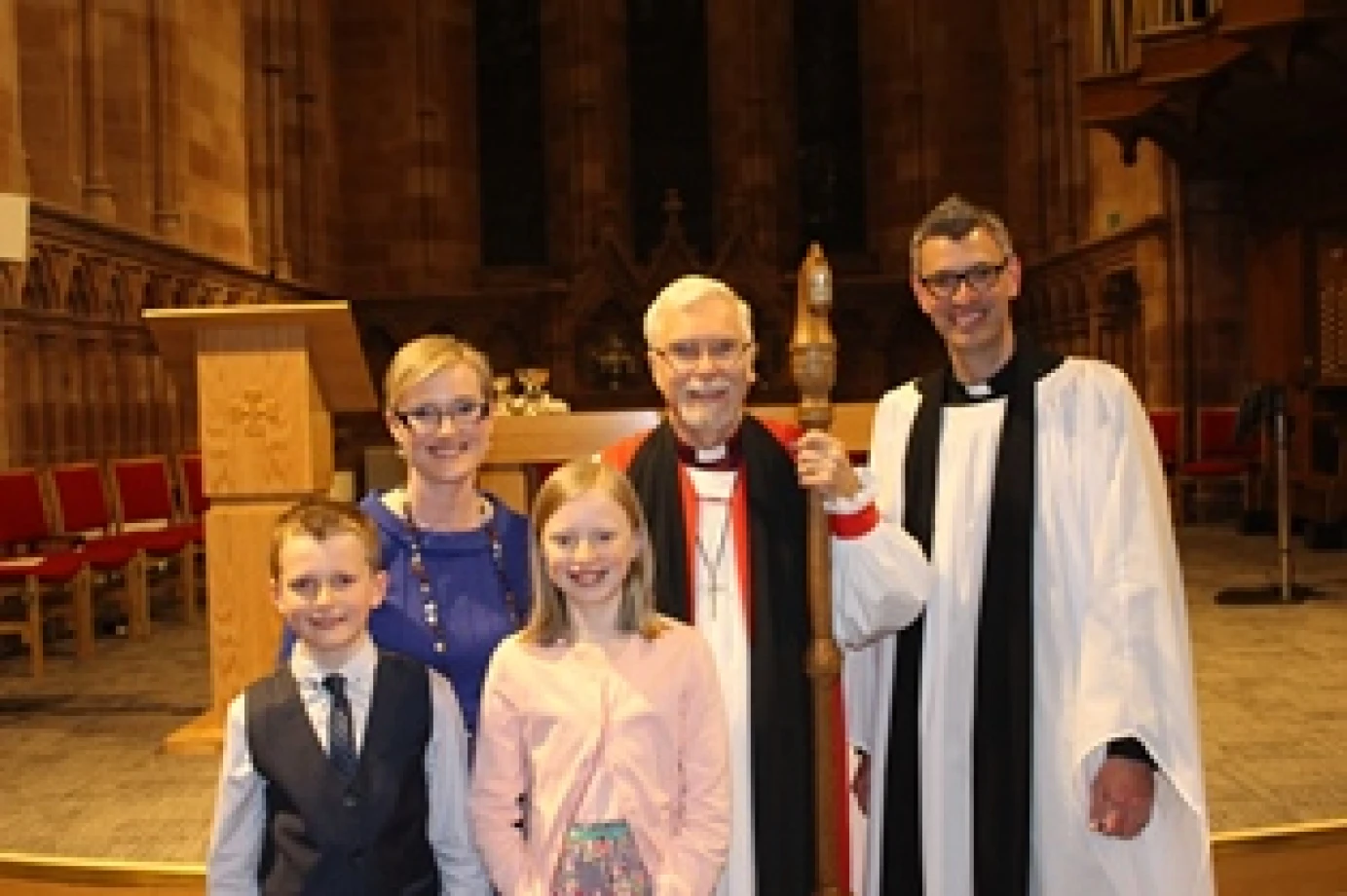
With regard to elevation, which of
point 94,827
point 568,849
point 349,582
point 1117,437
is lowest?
point 94,827

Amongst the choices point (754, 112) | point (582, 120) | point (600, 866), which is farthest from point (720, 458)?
point (582, 120)

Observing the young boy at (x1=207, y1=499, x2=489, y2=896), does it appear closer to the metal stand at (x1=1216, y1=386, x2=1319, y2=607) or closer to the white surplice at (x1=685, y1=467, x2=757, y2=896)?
the white surplice at (x1=685, y1=467, x2=757, y2=896)

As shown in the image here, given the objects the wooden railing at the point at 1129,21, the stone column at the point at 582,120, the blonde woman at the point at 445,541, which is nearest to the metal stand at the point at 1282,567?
the wooden railing at the point at 1129,21

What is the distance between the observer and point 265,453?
15.6ft

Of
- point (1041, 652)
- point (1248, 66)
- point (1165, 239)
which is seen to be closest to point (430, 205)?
point (1165, 239)

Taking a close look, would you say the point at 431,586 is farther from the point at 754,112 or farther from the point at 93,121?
the point at 754,112

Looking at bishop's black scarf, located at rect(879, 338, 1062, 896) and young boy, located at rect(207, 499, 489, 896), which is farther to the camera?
bishop's black scarf, located at rect(879, 338, 1062, 896)

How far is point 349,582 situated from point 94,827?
8.32ft

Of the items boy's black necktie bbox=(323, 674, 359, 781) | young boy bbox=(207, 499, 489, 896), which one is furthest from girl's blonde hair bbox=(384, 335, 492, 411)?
boy's black necktie bbox=(323, 674, 359, 781)

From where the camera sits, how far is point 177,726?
230 inches

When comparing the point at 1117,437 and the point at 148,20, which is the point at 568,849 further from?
the point at 148,20

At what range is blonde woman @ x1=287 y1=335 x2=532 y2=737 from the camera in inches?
97.5

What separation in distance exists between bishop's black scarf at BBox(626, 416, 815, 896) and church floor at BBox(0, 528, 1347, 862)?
1.88m

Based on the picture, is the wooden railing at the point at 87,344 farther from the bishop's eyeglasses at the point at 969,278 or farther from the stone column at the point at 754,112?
the stone column at the point at 754,112
